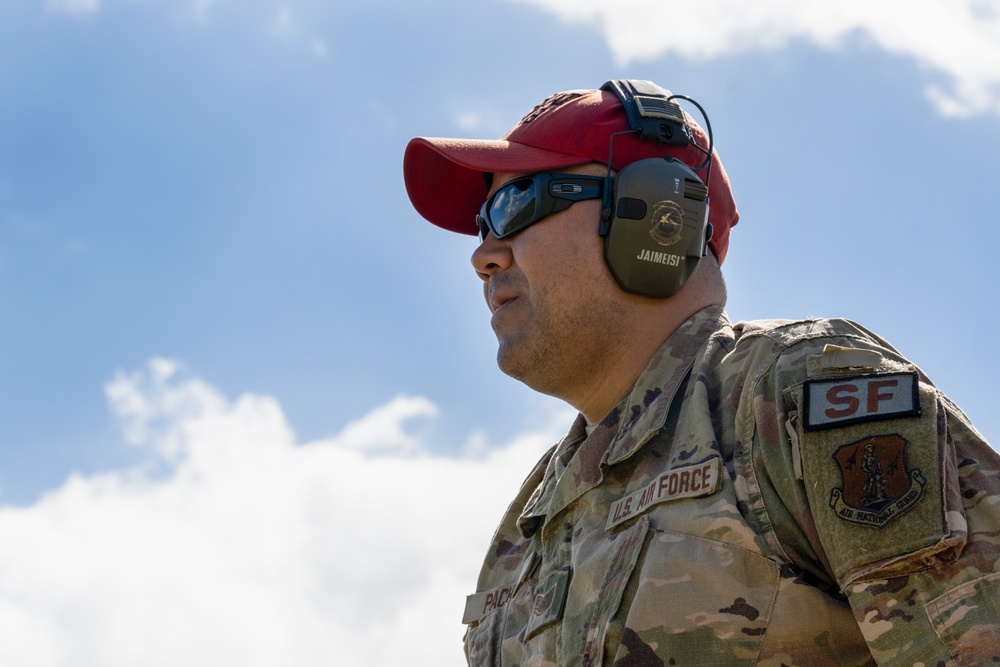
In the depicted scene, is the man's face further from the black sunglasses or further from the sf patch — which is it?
the sf patch

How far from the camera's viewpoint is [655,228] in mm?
4320

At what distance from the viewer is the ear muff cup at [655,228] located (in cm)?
431

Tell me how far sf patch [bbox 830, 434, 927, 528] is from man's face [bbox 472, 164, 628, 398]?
4.71 feet

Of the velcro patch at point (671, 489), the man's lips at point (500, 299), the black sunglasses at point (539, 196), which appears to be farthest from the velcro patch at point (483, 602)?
the black sunglasses at point (539, 196)

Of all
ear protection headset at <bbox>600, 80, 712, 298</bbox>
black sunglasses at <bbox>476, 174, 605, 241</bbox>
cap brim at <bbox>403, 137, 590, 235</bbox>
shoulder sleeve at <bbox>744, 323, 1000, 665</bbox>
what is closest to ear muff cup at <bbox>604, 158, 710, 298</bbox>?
ear protection headset at <bbox>600, 80, 712, 298</bbox>

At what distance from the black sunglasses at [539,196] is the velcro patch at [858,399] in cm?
153

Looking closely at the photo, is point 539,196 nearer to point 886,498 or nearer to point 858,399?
point 858,399

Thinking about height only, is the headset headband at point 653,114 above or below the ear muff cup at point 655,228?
above

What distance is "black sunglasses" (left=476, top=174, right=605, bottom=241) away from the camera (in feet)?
14.8

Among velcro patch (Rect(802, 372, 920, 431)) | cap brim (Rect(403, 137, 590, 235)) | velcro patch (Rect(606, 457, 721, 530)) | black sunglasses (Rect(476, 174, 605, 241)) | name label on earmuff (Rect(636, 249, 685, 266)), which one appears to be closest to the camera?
velcro patch (Rect(802, 372, 920, 431))

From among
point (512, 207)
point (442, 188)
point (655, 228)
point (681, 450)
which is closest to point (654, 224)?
point (655, 228)

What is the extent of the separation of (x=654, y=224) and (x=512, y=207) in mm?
572

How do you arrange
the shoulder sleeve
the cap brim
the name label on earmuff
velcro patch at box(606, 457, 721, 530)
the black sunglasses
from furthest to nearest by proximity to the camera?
the cap brim
the black sunglasses
the name label on earmuff
velcro patch at box(606, 457, 721, 530)
the shoulder sleeve

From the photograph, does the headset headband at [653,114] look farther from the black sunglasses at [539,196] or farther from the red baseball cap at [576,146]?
the black sunglasses at [539,196]
